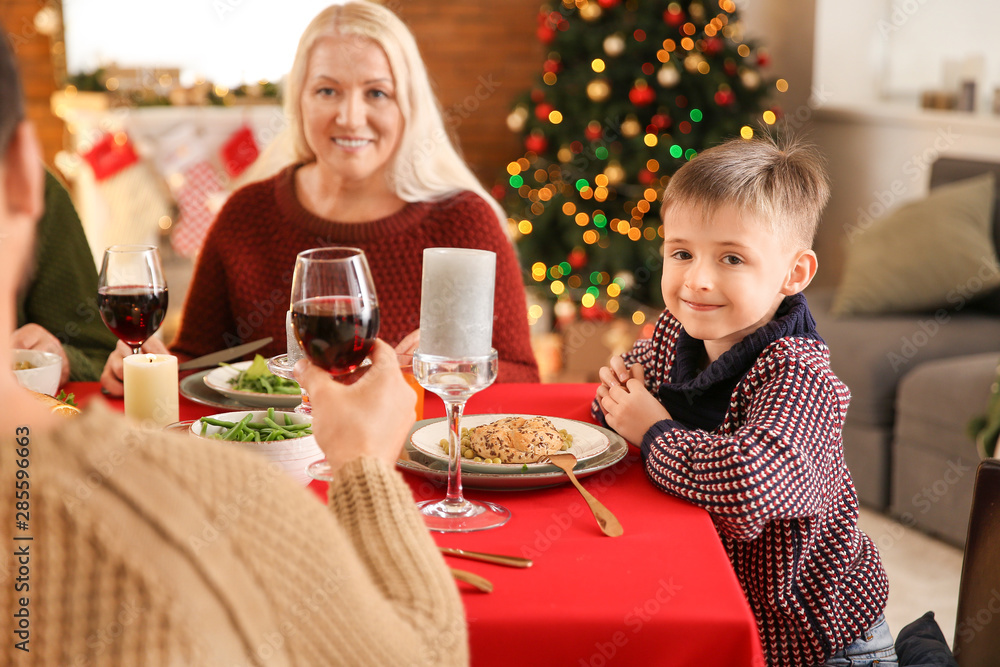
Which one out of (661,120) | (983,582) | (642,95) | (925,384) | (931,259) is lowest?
(925,384)

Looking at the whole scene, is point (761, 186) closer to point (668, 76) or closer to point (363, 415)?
point (363, 415)

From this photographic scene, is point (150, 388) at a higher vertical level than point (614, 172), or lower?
lower

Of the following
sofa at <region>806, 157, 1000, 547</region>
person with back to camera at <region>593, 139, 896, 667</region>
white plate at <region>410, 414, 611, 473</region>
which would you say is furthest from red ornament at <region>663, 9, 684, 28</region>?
white plate at <region>410, 414, 611, 473</region>

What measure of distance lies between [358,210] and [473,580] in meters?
1.26

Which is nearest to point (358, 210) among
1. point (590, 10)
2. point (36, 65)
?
point (590, 10)

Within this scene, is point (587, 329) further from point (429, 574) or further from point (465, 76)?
point (429, 574)

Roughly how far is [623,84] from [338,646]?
4.07 meters

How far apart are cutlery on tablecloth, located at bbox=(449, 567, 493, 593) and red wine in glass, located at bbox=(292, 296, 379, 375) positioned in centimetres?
26

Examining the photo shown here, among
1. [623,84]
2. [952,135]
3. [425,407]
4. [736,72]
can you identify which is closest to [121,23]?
[623,84]

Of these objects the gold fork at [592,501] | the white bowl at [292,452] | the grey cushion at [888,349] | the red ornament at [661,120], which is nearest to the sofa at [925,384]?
the grey cushion at [888,349]

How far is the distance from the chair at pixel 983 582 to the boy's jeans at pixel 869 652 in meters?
0.09

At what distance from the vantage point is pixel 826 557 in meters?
1.27

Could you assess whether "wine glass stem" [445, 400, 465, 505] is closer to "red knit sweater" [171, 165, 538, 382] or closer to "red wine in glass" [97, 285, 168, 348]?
"red wine in glass" [97, 285, 168, 348]

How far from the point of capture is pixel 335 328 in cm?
101
